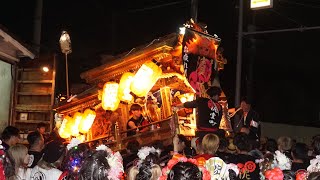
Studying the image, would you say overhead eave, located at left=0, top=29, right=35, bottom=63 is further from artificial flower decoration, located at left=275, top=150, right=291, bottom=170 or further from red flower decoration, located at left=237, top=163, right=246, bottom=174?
artificial flower decoration, located at left=275, top=150, right=291, bottom=170

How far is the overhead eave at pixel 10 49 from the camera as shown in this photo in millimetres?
9317

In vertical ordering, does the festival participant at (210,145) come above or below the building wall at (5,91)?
below

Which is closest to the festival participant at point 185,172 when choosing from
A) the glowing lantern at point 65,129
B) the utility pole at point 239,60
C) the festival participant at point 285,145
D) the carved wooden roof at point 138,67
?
the festival participant at point 285,145

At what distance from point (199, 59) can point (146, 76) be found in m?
1.42

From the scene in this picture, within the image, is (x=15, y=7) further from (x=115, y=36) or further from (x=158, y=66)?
(x=158, y=66)

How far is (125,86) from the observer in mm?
11836

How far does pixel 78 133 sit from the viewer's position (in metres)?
15.3

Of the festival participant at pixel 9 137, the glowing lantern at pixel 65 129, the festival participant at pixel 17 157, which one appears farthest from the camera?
the glowing lantern at pixel 65 129

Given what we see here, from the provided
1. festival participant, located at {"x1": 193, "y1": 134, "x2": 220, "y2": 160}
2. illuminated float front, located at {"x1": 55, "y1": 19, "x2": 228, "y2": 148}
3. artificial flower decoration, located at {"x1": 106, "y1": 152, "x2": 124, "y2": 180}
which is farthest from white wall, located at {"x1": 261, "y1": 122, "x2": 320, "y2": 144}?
artificial flower decoration, located at {"x1": 106, "y1": 152, "x2": 124, "y2": 180}

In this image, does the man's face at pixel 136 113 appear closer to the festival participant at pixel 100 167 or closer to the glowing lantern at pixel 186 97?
the glowing lantern at pixel 186 97

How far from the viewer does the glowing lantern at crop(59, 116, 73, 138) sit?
1559 cm

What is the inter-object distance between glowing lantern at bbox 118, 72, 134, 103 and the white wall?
11651 mm

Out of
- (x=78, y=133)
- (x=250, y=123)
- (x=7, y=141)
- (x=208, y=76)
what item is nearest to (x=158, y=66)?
(x=208, y=76)

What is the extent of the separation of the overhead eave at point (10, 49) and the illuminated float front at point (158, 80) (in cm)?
265
